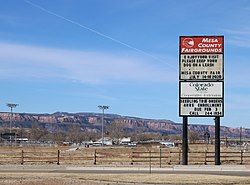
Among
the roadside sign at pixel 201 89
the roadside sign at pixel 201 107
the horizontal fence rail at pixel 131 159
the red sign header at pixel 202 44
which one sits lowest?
the horizontal fence rail at pixel 131 159

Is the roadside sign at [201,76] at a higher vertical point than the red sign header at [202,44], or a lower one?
lower

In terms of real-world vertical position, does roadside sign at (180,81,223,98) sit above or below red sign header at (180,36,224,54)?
below

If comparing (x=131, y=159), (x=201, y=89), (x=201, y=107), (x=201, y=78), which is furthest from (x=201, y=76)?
(x=131, y=159)

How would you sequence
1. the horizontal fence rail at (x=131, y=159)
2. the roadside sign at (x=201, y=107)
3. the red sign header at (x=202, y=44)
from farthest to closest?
the horizontal fence rail at (x=131, y=159)
the red sign header at (x=202, y=44)
the roadside sign at (x=201, y=107)

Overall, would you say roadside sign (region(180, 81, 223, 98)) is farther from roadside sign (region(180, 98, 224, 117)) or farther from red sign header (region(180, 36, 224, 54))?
red sign header (region(180, 36, 224, 54))

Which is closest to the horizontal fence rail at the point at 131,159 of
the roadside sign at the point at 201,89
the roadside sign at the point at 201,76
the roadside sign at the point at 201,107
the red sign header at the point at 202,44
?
the roadside sign at the point at 201,107

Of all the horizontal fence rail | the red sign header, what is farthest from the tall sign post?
the horizontal fence rail

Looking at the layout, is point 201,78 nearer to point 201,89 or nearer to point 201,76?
point 201,76

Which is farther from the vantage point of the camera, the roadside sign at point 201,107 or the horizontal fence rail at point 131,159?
the horizontal fence rail at point 131,159

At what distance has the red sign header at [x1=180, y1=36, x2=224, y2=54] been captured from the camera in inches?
1403

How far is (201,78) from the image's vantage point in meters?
35.6

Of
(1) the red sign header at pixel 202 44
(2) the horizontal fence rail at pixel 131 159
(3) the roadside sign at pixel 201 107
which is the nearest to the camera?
(3) the roadside sign at pixel 201 107

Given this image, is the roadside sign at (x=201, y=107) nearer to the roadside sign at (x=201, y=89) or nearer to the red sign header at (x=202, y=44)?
the roadside sign at (x=201, y=89)

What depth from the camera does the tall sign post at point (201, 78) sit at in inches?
1399
